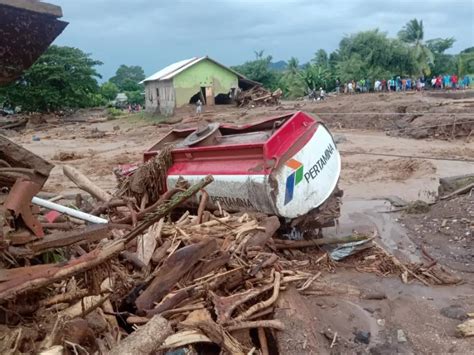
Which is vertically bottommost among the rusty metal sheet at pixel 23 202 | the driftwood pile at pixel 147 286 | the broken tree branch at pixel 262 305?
the broken tree branch at pixel 262 305

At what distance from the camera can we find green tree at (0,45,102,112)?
3538 centimetres

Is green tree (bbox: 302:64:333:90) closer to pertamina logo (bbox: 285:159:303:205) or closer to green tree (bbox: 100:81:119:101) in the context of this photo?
green tree (bbox: 100:81:119:101)

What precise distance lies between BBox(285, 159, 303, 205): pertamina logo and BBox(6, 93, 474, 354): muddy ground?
3.37 feet

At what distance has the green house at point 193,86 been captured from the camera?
33.2m

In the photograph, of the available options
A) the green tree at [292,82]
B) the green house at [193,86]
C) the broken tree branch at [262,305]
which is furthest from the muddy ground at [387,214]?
the green tree at [292,82]

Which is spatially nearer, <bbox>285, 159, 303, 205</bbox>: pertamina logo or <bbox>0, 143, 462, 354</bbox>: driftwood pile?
<bbox>0, 143, 462, 354</bbox>: driftwood pile

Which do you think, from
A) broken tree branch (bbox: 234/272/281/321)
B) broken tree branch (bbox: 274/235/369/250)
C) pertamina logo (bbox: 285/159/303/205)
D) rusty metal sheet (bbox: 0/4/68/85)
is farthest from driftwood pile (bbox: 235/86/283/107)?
rusty metal sheet (bbox: 0/4/68/85)

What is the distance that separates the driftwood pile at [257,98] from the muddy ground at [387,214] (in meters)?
6.48

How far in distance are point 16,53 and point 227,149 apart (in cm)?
397

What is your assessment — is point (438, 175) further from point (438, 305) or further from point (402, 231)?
point (438, 305)

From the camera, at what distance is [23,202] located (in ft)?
9.33

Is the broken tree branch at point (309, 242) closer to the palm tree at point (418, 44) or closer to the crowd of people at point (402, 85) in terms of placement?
Result: the crowd of people at point (402, 85)

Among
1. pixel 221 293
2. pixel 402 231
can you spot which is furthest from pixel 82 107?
pixel 221 293

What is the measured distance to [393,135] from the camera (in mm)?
20031
